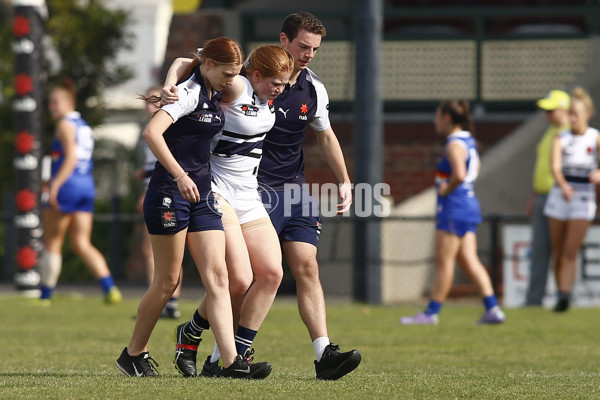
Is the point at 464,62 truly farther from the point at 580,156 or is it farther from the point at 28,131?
the point at 28,131

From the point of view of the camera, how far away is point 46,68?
2467 centimetres

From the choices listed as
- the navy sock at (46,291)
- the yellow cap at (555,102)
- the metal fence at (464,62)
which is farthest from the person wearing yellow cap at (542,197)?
the navy sock at (46,291)

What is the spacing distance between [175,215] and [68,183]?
6.50 metres

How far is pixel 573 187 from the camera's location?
507 inches

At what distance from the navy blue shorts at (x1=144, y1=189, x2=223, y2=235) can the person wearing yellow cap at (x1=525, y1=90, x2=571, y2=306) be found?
7273 millimetres

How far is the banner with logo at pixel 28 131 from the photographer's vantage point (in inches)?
594

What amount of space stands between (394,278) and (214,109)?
9984 millimetres

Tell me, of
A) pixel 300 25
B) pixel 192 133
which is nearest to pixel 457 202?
pixel 300 25

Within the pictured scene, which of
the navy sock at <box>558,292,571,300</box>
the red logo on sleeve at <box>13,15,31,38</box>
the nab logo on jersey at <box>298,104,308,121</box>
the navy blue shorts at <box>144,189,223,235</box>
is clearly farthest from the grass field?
the red logo on sleeve at <box>13,15,31,38</box>

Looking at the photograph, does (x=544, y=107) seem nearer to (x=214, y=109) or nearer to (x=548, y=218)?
(x=548, y=218)

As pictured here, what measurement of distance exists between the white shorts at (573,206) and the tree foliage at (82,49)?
13.3m

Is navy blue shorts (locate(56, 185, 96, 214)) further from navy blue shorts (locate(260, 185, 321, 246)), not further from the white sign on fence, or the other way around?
navy blue shorts (locate(260, 185, 321, 246))

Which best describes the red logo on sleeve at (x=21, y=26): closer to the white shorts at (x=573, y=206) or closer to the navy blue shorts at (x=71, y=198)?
the navy blue shorts at (x=71, y=198)

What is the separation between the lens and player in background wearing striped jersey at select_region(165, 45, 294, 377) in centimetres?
664
